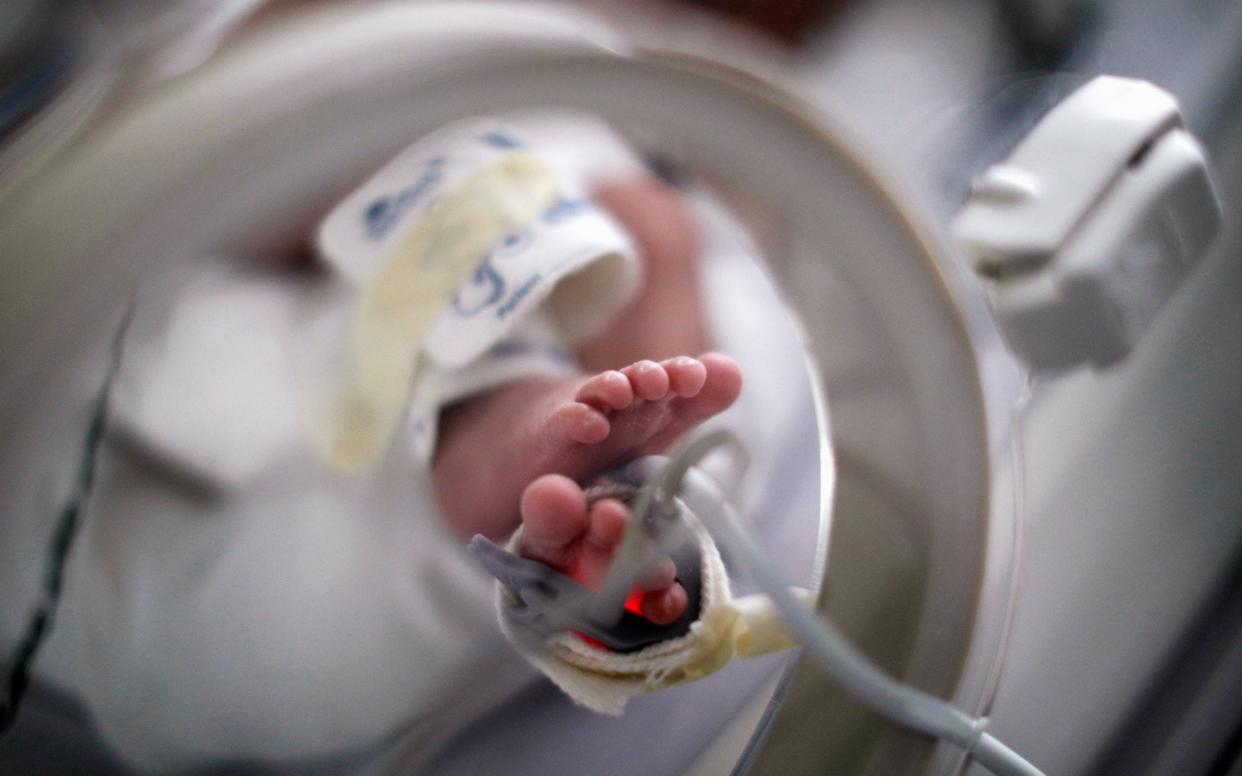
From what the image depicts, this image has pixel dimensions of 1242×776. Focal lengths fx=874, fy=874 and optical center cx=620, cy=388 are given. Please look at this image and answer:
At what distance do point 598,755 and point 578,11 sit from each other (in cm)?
36

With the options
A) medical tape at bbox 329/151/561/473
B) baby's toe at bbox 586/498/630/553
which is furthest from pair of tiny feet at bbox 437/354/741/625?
medical tape at bbox 329/151/561/473

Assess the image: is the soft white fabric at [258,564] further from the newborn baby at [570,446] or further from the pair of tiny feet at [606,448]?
the pair of tiny feet at [606,448]

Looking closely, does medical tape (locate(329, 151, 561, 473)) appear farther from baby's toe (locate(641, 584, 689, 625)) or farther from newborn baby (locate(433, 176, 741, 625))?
baby's toe (locate(641, 584, 689, 625))

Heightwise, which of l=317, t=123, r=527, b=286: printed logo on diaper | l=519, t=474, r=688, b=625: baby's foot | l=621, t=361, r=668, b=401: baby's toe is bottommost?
l=519, t=474, r=688, b=625: baby's foot

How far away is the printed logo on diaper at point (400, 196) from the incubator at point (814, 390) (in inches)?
1.2

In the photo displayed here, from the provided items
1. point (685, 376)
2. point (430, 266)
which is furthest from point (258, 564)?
point (685, 376)

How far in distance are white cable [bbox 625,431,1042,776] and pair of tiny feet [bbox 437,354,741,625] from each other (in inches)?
0.9

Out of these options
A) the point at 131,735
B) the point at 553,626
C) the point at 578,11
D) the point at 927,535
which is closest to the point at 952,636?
the point at 927,535

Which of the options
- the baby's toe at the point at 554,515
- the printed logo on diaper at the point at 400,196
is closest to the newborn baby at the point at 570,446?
the baby's toe at the point at 554,515

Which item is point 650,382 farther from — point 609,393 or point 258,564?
point 258,564

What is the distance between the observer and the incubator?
24cm

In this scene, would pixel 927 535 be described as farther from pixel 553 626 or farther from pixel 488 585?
pixel 488 585

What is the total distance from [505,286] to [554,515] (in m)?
0.16

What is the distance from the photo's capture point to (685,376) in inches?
15.1
